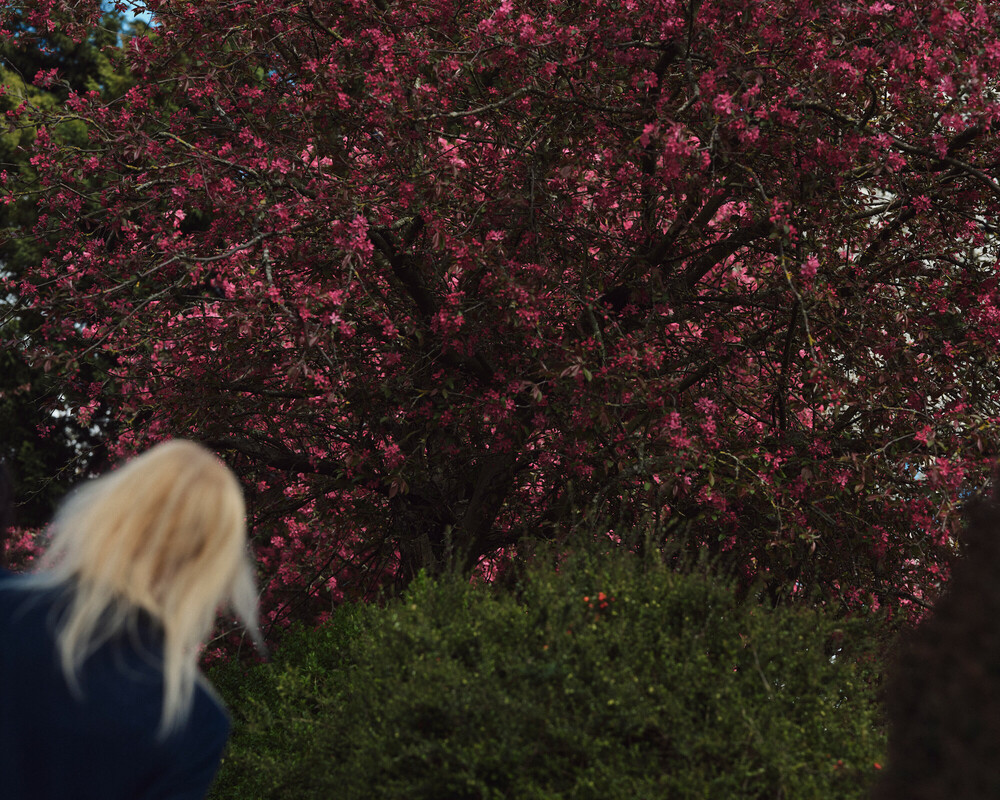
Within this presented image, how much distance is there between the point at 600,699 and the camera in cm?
327

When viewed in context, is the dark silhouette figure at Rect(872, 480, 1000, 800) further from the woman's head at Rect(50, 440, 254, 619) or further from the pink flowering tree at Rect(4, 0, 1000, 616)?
the pink flowering tree at Rect(4, 0, 1000, 616)

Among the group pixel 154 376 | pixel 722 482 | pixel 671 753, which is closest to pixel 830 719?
pixel 671 753

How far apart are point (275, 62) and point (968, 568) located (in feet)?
17.5

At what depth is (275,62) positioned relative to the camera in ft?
20.8

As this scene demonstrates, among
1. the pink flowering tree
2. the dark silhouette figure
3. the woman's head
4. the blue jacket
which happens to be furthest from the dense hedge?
the woman's head

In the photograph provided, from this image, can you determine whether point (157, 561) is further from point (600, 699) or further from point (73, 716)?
point (600, 699)

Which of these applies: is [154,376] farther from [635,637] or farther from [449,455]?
[635,637]

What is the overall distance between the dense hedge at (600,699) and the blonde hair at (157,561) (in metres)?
1.34

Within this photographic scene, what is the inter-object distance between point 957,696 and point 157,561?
1777mm

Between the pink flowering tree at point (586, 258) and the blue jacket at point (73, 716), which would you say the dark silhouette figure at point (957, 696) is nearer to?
the blue jacket at point (73, 716)

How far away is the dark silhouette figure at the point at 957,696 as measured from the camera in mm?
2164

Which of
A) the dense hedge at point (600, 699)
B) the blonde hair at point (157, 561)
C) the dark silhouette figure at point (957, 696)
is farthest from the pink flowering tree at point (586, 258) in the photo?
the blonde hair at point (157, 561)

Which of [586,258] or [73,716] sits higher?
[586,258]

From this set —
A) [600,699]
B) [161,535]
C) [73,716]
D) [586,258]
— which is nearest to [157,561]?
[161,535]
